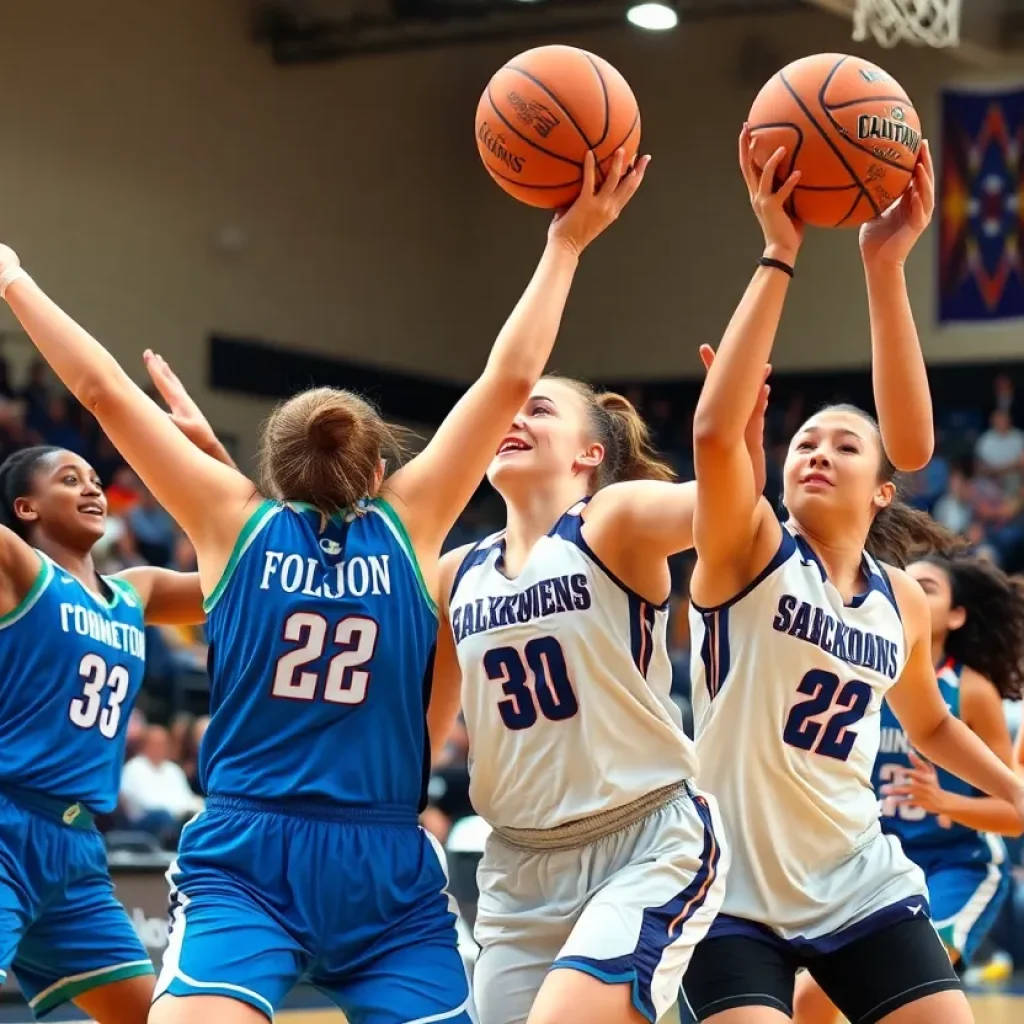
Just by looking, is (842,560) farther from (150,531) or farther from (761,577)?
(150,531)

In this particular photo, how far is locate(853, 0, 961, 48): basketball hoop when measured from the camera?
10.5 m

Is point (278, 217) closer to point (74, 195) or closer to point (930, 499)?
point (74, 195)

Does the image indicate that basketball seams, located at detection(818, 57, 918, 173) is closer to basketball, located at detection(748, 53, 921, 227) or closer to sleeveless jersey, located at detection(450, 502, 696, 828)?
basketball, located at detection(748, 53, 921, 227)

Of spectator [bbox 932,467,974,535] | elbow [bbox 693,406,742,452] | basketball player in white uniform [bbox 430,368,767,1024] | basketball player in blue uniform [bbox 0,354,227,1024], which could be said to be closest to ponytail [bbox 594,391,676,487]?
basketball player in white uniform [bbox 430,368,767,1024]

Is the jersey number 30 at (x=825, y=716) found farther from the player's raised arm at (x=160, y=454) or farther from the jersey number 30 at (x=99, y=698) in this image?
the jersey number 30 at (x=99, y=698)

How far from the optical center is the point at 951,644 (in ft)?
20.5

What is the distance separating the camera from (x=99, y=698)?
4.85m

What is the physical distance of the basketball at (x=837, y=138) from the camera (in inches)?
157

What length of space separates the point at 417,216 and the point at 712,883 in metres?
17.1

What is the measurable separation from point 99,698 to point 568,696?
5.26ft

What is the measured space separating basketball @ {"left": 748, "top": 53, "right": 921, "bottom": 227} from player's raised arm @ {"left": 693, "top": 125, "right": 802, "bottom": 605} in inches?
4.0

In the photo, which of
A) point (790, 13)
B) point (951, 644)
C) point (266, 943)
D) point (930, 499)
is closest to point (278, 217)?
point (790, 13)

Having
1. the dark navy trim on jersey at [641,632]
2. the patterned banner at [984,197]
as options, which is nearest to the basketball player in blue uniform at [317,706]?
the dark navy trim on jersey at [641,632]

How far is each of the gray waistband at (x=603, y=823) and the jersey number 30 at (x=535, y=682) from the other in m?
0.22
